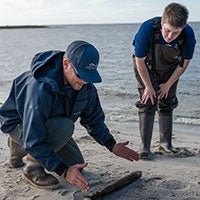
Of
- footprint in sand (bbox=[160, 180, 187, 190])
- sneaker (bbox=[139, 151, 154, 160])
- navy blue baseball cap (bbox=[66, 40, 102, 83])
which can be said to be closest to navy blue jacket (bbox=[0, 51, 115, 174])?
navy blue baseball cap (bbox=[66, 40, 102, 83])

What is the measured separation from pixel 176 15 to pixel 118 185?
1747mm

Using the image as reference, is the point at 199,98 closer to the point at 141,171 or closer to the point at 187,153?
the point at 187,153

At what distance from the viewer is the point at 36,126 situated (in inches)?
127

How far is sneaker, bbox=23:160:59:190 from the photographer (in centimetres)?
373

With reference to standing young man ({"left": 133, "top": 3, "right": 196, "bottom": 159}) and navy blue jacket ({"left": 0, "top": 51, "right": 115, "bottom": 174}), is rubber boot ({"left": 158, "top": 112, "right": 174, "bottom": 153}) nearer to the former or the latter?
standing young man ({"left": 133, "top": 3, "right": 196, "bottom": 159})

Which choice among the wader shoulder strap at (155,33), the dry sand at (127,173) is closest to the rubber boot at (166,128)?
the dry sand at (127,173)

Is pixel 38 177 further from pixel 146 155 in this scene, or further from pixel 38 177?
pixel 146 155

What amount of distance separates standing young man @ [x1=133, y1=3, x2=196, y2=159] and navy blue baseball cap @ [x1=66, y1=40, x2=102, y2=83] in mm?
1234

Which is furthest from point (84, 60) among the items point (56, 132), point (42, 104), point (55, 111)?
point (56, 132)

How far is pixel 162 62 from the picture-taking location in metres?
4.66

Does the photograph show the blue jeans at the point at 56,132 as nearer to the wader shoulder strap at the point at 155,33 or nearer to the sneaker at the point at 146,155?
the sneaker at the point at 146,155

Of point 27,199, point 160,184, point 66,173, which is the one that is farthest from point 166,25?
point 27,199

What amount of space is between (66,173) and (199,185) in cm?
140

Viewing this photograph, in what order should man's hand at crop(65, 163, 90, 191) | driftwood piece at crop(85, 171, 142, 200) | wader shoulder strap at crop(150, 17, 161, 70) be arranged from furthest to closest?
wader shoulder strap at crop(150, 17, 161, 70) → driftwood piece at crop(85, 171, 142, 200) → man's hand at crop(65, 163, 90, 191)
